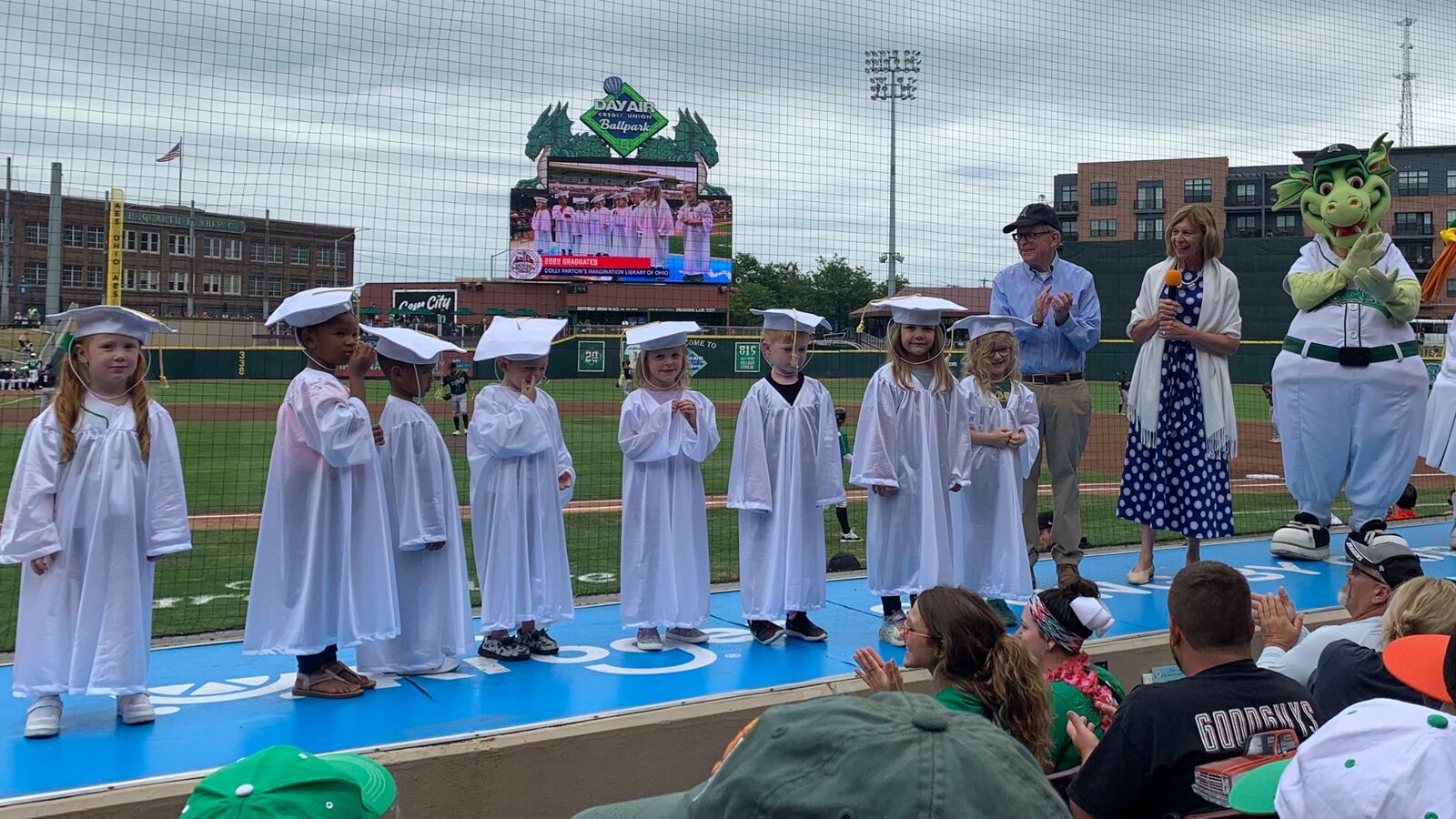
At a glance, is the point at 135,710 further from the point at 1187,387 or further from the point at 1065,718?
the point at 1187,387

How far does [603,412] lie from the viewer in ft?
96.1

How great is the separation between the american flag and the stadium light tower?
4.21 m

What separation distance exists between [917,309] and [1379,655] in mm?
3110

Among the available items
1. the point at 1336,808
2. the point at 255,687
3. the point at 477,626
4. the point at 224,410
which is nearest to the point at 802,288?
the point at 477,626

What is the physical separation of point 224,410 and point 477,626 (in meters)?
25.0

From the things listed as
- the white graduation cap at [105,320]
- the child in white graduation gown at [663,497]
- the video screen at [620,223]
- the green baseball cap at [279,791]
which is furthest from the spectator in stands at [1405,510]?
the video screen at [620,223]

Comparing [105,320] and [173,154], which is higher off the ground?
[173,154]

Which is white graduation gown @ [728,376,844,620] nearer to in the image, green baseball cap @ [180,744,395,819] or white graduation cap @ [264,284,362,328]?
white graduation cap @ [264,284,362,328]

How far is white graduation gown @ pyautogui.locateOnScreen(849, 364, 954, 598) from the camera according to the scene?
20.0 feet

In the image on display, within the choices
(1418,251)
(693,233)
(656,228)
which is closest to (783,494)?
(693,233)

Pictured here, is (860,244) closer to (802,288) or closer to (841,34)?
(841,34)

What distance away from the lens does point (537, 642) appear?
5.82 m

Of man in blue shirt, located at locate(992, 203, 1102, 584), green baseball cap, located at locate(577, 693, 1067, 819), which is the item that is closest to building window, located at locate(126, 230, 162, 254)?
man in blue shirt, located at locate(992, 203, 1102, 584)

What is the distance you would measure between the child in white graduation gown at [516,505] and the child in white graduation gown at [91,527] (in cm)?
141
